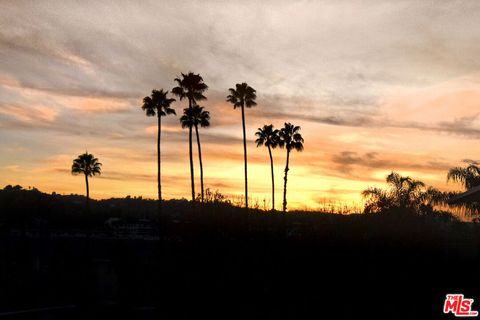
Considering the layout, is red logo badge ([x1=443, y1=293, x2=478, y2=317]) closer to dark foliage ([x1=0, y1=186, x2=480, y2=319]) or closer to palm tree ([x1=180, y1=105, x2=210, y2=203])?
dark foliage ([x1=0, y1=186, x2=480, y2=319])

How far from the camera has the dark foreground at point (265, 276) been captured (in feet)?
39.0

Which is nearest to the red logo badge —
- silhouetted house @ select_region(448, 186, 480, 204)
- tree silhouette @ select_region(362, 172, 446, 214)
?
silhouetted house @ select_region(448, 186, 480, 204)

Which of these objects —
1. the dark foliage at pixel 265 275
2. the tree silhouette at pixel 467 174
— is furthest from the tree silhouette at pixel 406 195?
the dark foliage at pixel 265 275

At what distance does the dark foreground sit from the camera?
11891 mm

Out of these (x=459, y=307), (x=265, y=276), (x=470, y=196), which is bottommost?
(x=459, y=307)

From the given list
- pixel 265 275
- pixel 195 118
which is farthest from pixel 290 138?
Answer: pixel 265 275

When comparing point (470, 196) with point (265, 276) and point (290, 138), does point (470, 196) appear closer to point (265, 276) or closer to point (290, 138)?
point (265, 276)

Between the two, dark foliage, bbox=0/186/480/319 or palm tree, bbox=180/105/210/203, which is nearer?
dark foliage, bbox=0/186/480/319

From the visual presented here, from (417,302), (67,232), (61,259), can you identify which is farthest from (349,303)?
(67,232)

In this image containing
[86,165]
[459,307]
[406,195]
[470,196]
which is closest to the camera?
[459,307]

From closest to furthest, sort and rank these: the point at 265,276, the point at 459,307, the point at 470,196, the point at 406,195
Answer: the point at 459,307 → the point at 265,276 → the point at 470,196 → the point at 406,195

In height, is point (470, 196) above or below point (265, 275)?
above

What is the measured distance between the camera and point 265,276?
1280cm

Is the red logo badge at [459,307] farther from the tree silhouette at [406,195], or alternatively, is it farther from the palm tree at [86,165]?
the palm tree at [86,165]
